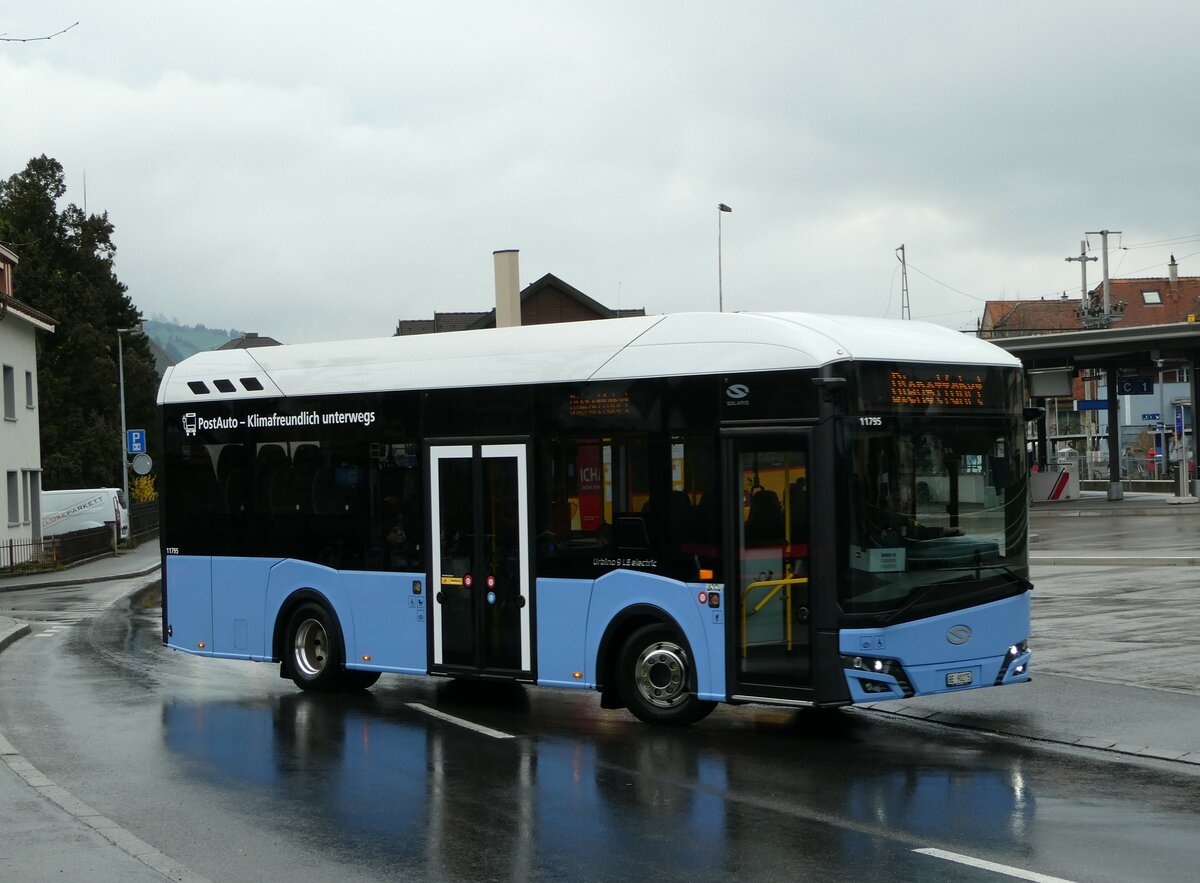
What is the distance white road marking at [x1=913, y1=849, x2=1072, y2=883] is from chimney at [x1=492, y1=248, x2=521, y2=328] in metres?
14.7

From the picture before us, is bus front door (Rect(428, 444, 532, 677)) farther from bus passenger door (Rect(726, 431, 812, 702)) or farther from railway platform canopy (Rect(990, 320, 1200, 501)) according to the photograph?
railway platform canopy (Rect(990, 320, 1200, 501))

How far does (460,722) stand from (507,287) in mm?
10727

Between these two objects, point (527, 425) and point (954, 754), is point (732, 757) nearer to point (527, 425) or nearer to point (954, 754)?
point (954, 754)

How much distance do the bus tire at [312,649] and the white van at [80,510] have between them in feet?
129

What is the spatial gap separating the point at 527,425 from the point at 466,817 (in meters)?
4.33

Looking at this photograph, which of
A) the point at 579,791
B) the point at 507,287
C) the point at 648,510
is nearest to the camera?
the point at 579,791

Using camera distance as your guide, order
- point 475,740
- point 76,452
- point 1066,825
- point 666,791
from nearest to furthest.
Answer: point 1066,825, point 666,791, point 475,740, point 76,452

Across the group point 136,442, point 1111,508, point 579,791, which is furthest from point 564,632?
point 1111,508

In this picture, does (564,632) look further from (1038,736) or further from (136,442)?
(136,442)

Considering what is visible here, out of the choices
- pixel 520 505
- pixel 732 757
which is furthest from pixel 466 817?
pixel 520 505

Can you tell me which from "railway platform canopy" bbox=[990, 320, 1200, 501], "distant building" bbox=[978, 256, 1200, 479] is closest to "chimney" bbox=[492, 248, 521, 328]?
"railway platform canopy" bbox=[990, 320, 1200, 501]

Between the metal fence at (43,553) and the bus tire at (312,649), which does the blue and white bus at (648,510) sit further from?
the metal fence at (43,553)

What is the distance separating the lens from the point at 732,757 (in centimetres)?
1020

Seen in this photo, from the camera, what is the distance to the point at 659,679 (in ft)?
37.1
